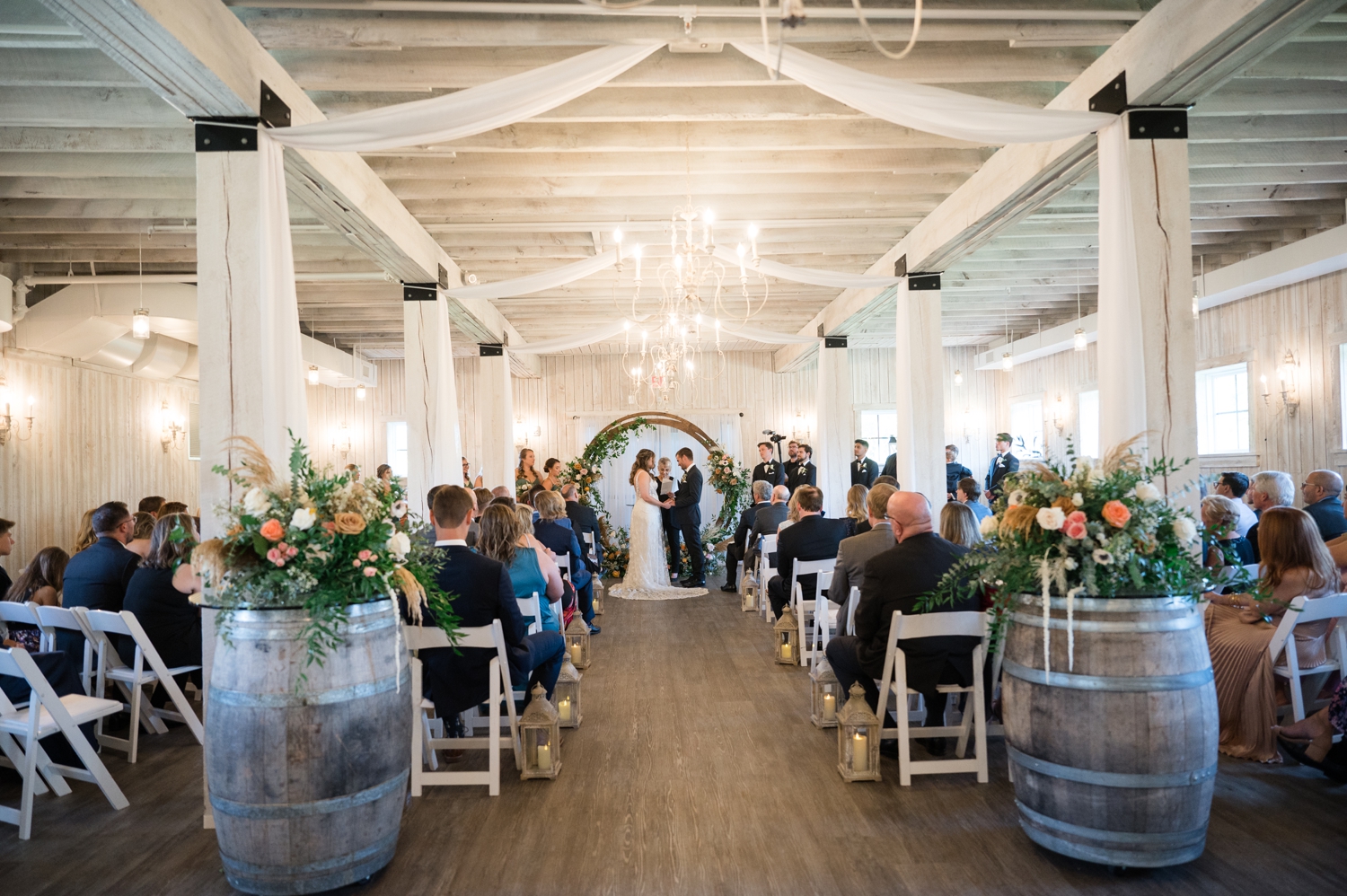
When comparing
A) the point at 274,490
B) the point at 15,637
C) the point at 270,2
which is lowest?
the point at 15,637

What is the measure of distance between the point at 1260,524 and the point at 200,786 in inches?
206

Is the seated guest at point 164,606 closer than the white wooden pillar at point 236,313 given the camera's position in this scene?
No

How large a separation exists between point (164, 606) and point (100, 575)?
521mm

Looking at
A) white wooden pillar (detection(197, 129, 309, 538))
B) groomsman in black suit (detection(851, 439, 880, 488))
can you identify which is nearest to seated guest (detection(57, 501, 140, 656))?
white wooden pillar (detection(197, 129, 309, 538))

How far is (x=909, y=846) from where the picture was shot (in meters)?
3.15

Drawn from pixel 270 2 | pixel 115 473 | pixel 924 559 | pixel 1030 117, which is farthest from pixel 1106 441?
pixel 115 473

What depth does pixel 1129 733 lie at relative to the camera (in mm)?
2756

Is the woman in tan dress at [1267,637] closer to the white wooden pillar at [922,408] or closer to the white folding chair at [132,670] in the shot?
the white wooden pillar at [922,408]

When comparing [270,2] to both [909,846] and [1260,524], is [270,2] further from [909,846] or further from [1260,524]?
[1260,524]

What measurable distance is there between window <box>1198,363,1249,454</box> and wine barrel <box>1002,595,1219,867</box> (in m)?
8.32

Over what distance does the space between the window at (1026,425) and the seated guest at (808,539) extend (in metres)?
8.39

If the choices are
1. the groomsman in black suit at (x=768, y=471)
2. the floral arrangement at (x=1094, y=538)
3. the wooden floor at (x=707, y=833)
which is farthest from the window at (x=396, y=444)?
the floral arrangement at (x=1094, y=538)

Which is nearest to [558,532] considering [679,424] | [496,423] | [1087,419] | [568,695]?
[568,695]

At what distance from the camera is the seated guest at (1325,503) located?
5.44 metres
